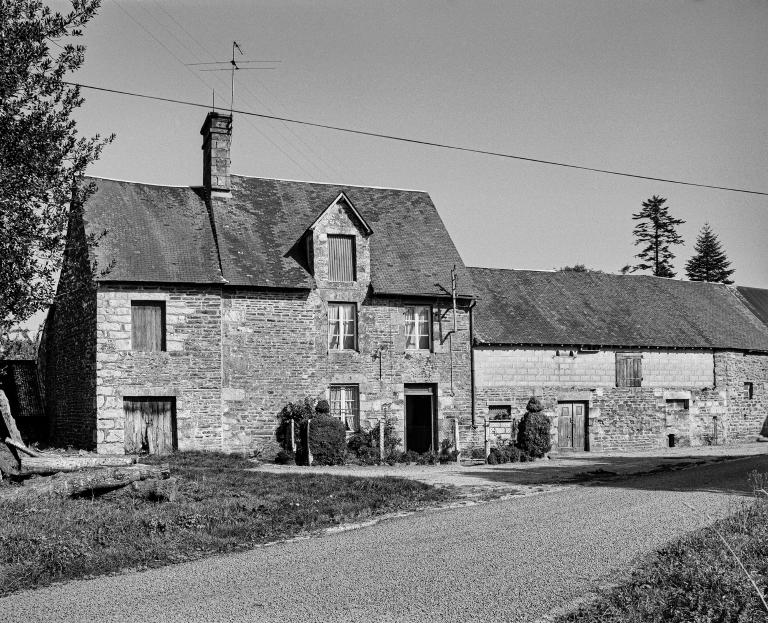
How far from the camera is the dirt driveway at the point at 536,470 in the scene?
19281 millimetres

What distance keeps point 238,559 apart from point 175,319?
15.6 meters

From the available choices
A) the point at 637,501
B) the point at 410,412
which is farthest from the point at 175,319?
the point at 637,501

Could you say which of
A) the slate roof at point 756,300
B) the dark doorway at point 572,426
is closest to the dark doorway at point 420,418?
the dark doorway at point 572,426

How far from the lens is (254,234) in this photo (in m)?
28.7

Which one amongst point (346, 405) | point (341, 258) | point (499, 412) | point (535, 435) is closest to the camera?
point (535, 435)

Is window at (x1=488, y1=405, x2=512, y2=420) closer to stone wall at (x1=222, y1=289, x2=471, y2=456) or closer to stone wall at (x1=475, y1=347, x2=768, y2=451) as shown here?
stone wall at (x1=475, y1=347, x2=768, y2=451)

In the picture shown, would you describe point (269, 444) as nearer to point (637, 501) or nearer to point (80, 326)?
point (80, 326)

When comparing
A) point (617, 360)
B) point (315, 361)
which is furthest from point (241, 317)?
point (617, 360)

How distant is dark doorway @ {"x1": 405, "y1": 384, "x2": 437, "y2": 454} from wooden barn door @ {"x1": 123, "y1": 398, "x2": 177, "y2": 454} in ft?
25.6

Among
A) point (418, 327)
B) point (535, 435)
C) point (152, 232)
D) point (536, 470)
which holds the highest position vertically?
point (152, 232)

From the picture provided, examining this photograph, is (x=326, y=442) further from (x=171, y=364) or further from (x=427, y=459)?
(x=171, y=364)

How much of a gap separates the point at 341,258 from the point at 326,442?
6.39 metres

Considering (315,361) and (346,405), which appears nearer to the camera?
(315,361)

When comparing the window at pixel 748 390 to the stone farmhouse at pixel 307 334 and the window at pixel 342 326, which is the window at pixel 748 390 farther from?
the window at pixel 342 326
